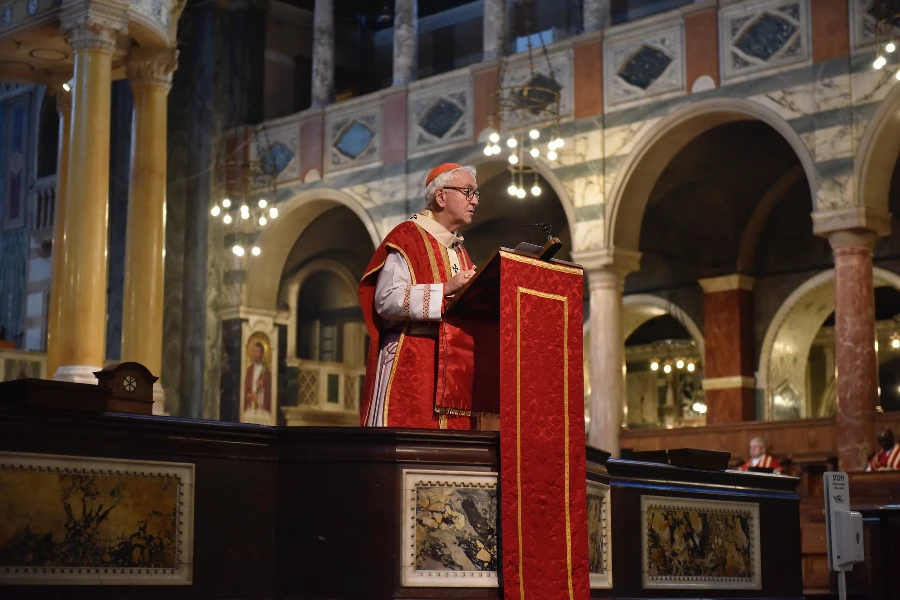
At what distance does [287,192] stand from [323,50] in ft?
7.47

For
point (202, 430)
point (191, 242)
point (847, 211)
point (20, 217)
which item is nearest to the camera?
point (202, 430)

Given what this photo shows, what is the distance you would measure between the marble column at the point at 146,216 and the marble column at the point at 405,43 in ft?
20.1

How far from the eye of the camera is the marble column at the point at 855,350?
14.8m

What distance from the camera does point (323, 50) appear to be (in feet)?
69.5

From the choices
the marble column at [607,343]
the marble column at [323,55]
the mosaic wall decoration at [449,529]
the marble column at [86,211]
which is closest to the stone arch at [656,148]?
the marble column at [607,343]

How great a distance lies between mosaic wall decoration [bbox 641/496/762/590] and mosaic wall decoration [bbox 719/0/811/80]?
9.32 metres

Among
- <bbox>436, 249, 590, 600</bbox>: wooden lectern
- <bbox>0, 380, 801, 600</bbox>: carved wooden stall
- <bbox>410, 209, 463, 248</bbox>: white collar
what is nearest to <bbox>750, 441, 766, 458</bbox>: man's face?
<bbox>0, 380, 801, 600</bbox>: carved wooden stall

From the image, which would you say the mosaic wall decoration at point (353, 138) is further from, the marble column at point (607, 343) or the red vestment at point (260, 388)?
the marble column at point (607, 343)

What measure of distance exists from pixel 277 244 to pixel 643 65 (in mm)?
7210

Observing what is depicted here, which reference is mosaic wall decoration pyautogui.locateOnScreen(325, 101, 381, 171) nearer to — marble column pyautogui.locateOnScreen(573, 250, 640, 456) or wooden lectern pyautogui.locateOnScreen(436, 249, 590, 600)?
marble column pyautogui.locateOnScreen(573, 250, 640, 456)

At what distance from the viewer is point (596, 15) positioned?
1777 centimetres

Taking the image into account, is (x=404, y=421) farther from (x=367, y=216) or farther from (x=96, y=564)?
(x=367, y=216)

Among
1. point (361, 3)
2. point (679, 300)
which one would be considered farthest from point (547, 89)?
point (361, 3)

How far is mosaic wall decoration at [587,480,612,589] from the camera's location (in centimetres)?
584
